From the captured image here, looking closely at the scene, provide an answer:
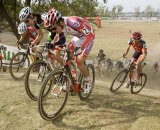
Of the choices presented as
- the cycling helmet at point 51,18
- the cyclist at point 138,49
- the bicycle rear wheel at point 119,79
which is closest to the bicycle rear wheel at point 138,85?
the cyclist at point 138,49

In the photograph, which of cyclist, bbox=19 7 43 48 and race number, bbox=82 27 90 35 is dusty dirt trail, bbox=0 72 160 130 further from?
cyclist, bbox=19 7 43 48

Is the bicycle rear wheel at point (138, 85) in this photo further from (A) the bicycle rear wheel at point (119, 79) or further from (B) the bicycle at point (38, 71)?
(B) the bicycle at point (38, 71)

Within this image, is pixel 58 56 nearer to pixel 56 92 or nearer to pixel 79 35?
pixel 79 35

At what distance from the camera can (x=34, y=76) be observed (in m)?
7.81

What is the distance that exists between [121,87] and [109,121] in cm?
502

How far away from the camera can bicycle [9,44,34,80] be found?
9.69 meters

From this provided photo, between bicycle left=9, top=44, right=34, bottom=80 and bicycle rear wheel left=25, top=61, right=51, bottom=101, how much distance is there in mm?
1786

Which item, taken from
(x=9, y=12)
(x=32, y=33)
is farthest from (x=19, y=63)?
(x=9, y=12)

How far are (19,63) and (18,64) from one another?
0.15 feet

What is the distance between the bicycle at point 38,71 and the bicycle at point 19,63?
1.86 meters

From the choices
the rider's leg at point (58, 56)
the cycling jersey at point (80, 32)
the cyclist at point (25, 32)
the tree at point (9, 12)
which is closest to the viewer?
the cycling jersey at point (80, 32)

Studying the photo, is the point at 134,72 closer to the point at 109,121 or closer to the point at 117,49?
the point at 109,121

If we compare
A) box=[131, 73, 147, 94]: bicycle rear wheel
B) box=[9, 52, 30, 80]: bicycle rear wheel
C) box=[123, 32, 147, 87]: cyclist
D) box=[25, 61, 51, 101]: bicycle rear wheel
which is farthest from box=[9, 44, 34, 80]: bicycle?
box=[131, 73, 147, 94]: bicycle rear wheel

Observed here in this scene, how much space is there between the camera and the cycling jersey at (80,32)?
7152mm
